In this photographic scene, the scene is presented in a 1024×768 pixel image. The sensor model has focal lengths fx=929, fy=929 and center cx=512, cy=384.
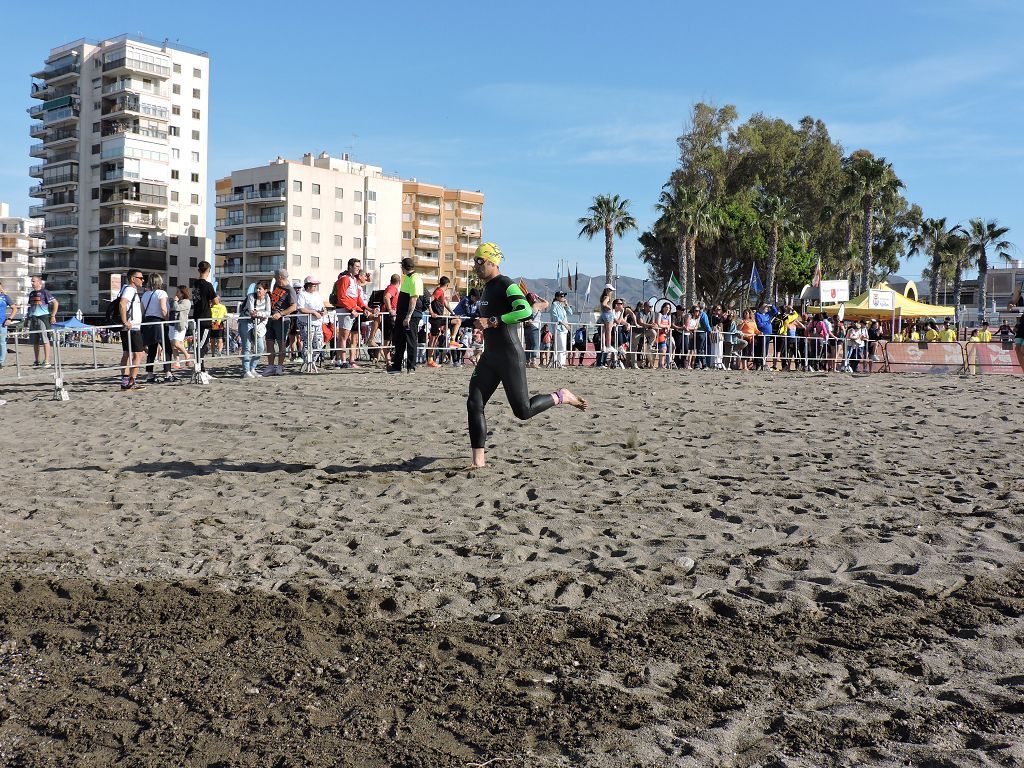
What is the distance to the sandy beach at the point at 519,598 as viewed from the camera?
3.64 m

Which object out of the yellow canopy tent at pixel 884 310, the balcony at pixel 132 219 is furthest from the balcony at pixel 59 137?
the yellow canopy tent at pixel 884 310

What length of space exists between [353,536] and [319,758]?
3223 mm

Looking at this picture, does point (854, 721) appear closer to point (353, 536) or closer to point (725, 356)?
point (353, 536)

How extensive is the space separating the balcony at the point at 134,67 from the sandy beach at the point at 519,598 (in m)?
88.1

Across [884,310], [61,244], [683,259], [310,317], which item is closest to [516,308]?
[310,317]

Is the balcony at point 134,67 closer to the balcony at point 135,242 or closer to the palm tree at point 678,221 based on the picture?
the balcony at point 135,242

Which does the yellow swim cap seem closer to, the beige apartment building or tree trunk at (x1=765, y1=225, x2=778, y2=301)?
tree trunk at (x1=765, y1=225, x2=778, y2=301)

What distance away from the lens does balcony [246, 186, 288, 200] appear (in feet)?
309

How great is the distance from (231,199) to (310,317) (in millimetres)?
86492

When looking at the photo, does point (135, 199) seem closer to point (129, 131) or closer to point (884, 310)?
point (129, 131)

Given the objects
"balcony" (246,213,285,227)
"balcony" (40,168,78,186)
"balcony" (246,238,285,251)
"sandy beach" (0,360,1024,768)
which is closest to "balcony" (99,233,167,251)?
"balcony" (40,168,78,186)

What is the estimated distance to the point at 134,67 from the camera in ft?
287

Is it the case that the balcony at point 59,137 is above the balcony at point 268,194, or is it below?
above

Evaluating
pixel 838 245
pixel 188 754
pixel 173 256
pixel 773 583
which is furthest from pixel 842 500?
pixel 173 256
